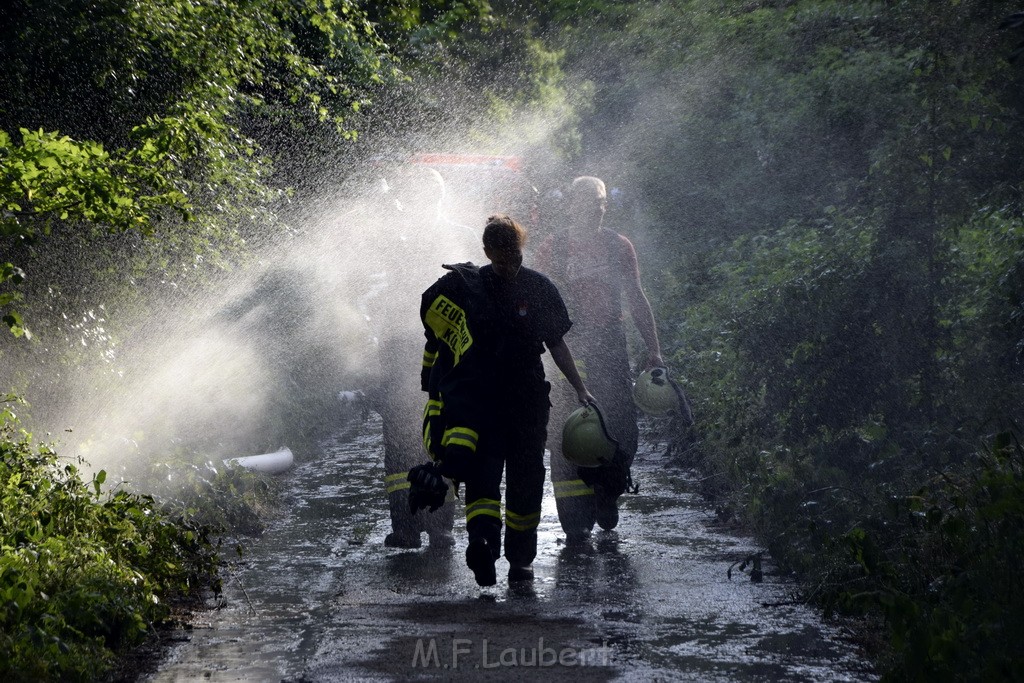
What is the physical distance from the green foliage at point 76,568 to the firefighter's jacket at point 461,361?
1.21 m

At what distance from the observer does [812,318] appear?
9047mm

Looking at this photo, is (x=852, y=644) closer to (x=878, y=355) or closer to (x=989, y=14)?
(x=878, y=355)

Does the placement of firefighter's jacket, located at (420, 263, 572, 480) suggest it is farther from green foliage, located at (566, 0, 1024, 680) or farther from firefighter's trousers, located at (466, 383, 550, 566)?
green foliage, located at (566, 0, 1024, 680)

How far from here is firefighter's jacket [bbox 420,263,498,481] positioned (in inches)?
256

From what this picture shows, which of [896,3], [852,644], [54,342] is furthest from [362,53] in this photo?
[852,644]

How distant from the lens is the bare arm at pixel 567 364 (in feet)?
22.6

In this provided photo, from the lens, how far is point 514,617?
5969mm

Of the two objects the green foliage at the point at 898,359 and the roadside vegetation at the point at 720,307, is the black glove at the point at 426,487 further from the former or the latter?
the green foliage at the point at 898,359

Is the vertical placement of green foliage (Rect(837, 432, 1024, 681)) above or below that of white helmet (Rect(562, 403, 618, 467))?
below

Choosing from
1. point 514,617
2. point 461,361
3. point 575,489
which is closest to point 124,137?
point 461,361

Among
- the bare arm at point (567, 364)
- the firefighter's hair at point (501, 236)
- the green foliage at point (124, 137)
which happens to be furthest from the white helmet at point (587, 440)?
the green foliage at point (124, 137)

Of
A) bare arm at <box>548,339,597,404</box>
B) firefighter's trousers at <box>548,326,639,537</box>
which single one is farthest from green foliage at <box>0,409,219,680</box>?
firefighter's trousers at <box>548,326,639,537</box>

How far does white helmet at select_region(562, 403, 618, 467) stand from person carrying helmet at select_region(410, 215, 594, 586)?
0.59 m

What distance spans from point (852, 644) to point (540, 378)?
79.7 inches
